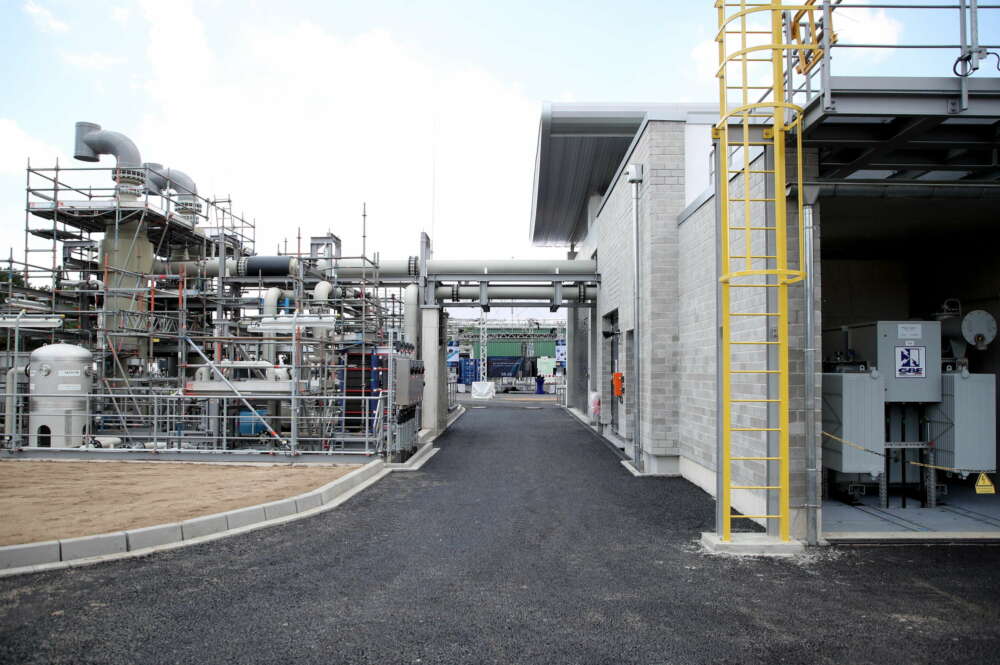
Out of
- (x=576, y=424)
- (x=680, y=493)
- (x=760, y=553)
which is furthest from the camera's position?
(x=576, y=424)

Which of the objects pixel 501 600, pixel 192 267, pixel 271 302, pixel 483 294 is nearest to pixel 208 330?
pixel 192 267

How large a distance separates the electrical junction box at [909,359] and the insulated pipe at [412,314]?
1141 cm

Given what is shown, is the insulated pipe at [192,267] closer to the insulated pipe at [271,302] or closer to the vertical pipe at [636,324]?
the insulated pipe at [271,302]

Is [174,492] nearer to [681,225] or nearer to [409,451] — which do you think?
[409,451]

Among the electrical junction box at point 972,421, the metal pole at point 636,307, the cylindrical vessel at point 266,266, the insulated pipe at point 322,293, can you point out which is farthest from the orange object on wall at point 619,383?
the cylindrical vessel at point 266,266

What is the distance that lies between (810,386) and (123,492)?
8.90 metres

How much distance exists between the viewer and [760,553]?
20.5ft

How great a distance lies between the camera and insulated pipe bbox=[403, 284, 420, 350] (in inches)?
661

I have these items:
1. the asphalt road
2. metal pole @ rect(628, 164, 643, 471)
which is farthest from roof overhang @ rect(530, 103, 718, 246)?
the asphalt road

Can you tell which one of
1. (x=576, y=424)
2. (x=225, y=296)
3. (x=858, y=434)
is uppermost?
(x=225, y=296)

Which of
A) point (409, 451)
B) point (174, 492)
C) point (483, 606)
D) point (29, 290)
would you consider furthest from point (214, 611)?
point (29, 290)

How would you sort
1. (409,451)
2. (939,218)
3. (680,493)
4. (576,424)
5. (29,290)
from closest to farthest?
(939,218)
(680,493)
(409,451)
(29,290)
(576,424)

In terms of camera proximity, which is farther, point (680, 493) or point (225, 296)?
point (225, 296)

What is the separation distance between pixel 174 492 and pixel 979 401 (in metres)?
10.5
